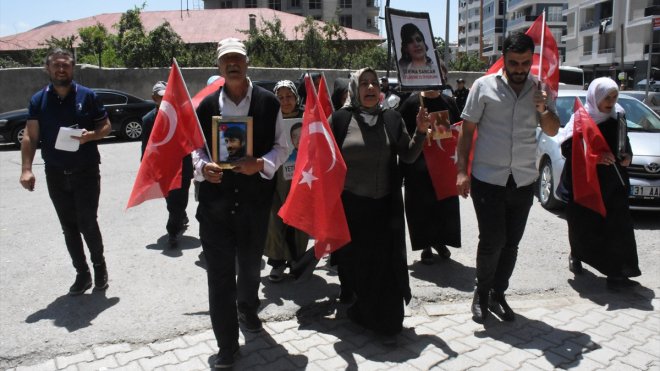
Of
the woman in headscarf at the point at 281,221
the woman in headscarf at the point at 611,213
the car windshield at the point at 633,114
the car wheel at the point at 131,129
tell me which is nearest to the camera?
the woman in headscarf at the point at 611,213

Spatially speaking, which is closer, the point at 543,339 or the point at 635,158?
the point at 543,339

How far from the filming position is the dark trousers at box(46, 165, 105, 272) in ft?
15.5

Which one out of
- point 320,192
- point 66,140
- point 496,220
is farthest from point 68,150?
point 496,220

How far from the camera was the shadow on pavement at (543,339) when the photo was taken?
12.6ft

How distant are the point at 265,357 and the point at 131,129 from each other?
15018 mm

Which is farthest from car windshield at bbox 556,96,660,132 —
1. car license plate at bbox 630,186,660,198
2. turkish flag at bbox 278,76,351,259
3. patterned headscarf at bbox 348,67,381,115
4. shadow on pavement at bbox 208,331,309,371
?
shadow on pavement at bbox 208,331,309,371

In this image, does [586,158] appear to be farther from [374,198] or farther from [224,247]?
[224,247]

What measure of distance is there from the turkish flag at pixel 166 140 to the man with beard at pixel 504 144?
1984 millimetres

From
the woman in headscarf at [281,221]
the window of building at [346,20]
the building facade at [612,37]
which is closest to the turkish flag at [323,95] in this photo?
the woman in headscarf at [281,221]

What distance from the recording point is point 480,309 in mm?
4406

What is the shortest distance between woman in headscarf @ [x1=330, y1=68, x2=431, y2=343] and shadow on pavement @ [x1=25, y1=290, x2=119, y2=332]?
2172 millimetres

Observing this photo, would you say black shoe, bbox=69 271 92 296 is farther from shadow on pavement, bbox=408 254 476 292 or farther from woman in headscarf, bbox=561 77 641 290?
woman in headscarf, bbox=561 77 641 290

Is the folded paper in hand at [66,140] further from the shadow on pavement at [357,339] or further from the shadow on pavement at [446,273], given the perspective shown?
the shadow on pavement at [446,273]

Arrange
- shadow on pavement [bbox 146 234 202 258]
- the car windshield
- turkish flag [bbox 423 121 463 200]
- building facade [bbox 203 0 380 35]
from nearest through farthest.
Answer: turkish flag [bbox 423 121 463 200] < shadow on pavement [bbox 146 234 202 258] < the car windshield < building facade [bbox 203 0 380 35]
